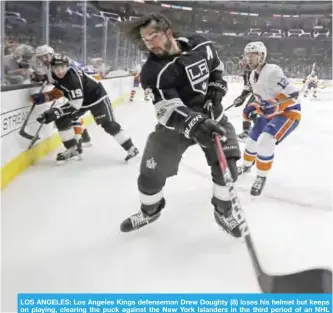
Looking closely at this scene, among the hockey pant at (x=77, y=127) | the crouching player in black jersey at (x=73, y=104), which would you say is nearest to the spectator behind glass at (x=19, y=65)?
the crouching player in black jersey at (x=73, y=104)

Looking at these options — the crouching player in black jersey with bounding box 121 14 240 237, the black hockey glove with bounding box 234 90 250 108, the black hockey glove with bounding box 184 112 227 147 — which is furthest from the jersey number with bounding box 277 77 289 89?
the black hockey glove with bounding box 184 112 227 147

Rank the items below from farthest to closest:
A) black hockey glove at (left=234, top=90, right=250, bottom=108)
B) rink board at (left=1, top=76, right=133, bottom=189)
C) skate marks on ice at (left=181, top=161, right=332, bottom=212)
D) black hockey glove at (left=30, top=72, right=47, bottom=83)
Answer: black hockey glove at (left=234, top=90, right=250, bottom=108) < black hockey glove at (left=30, top=72, right=47, bottom=83) < rink board at (left=1, top=76, right=133, bottom=189) < skate marks on ice at (left=181, top=161, right=332, bottom=212)

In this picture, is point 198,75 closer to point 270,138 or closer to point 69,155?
point 270,138

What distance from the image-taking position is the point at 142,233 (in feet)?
6.13

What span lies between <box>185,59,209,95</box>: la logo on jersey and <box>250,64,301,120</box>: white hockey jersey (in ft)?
2.97

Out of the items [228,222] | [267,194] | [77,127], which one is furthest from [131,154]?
[228,222]

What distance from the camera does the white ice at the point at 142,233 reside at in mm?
1466

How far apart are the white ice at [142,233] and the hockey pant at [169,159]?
0.22 meters

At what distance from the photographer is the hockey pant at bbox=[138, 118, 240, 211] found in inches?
67.9

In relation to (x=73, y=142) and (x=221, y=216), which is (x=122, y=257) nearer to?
(x=221, y=216)

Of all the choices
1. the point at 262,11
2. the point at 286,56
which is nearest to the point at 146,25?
the point at 286,56

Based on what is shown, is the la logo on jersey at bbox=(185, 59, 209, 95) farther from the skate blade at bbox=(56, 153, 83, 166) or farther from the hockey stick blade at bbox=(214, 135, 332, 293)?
the skate blade at bbox=(56, 153, 83, 166)

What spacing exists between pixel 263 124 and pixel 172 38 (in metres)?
1.20
